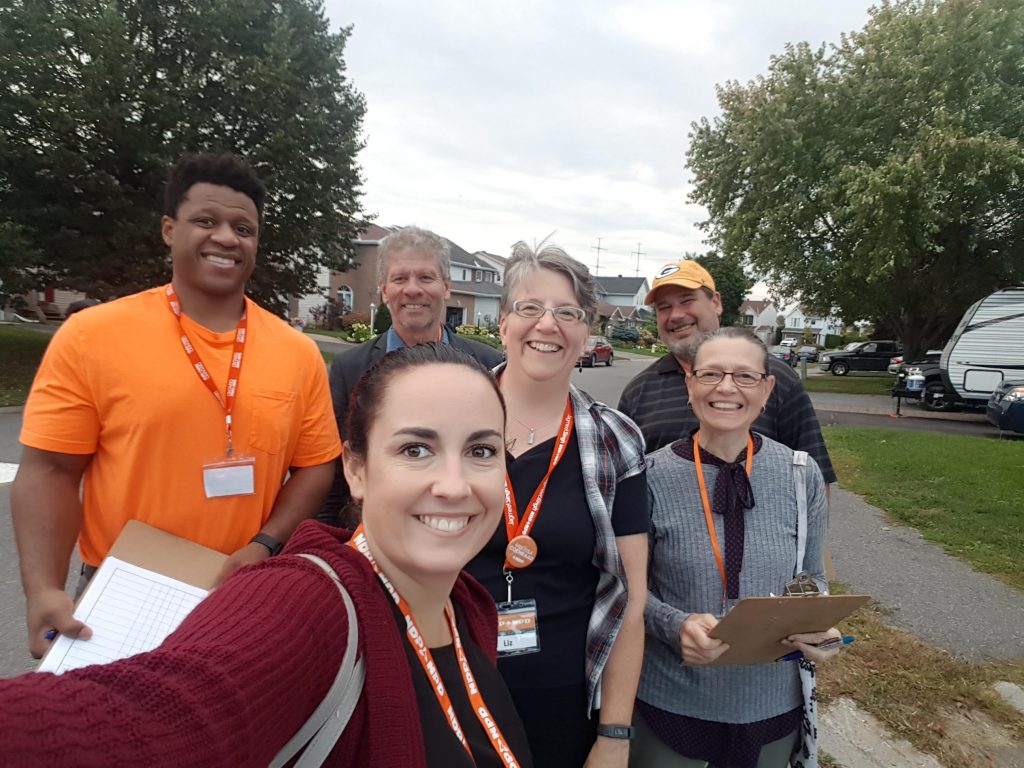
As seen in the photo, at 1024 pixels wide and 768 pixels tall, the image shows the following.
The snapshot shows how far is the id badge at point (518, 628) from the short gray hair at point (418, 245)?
1.87 m

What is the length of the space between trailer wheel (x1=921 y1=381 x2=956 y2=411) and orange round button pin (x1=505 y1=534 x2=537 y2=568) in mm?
19159

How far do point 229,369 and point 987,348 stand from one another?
59.6 feet

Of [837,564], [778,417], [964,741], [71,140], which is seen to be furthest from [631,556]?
[71,140]

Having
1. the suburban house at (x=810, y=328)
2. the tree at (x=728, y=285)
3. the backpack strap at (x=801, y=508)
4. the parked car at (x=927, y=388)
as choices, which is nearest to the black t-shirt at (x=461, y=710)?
the backpack strap at (x=801, y=508)

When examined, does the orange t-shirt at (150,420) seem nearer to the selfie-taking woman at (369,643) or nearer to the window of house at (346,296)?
the selfie-taking woman at (369,643)

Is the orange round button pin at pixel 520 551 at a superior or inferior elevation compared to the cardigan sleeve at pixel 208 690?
inferior

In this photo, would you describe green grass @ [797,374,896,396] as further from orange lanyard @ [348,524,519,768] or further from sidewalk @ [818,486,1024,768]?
orange lanyard @ [348,524,519,768]

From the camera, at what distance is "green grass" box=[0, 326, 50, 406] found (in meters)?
11.7

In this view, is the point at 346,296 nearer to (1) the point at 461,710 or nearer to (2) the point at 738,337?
(2) the point at 738,337

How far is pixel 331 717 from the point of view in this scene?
97 cm

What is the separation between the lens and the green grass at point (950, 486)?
603 centimetres

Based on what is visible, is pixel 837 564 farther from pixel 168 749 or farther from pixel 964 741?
pixel 168 749

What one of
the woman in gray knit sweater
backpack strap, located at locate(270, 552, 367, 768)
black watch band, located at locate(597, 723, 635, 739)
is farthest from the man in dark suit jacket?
backpack strap, located at locate(270, 552, 367, 768)

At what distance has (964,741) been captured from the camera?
315 centimetres
